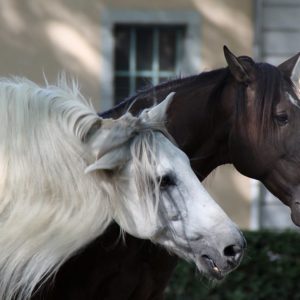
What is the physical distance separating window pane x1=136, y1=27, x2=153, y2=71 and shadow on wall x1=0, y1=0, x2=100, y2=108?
18.5 inches

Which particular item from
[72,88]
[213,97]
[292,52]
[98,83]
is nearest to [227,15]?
[292,52]

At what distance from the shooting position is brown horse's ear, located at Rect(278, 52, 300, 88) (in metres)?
4.97

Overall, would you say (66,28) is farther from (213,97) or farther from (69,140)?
(69,140)

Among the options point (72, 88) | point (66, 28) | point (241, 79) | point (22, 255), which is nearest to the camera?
point (22, 255)

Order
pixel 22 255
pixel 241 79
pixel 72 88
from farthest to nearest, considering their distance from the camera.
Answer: pixel 241 79 → pixel 72 88 → pixel 22 255

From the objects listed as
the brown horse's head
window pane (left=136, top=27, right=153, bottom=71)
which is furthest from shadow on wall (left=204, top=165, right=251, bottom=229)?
the brown horse's head

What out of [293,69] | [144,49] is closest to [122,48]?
[144,49]

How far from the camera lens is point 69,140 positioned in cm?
389

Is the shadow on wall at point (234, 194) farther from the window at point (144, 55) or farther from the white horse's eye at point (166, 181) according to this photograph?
the white horse's eye at point (166, 181)

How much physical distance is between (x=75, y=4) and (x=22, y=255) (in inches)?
246

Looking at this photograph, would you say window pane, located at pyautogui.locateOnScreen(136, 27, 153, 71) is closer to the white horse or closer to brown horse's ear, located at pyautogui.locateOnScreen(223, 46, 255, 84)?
brown horse's ear, located at pyautogui.locateOnScreen(223, 46, 255, 84)

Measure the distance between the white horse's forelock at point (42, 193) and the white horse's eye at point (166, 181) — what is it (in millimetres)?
207

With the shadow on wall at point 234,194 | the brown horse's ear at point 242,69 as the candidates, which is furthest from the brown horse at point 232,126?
the shadow on wall at point 234,194

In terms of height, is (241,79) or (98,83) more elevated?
(241,79)
